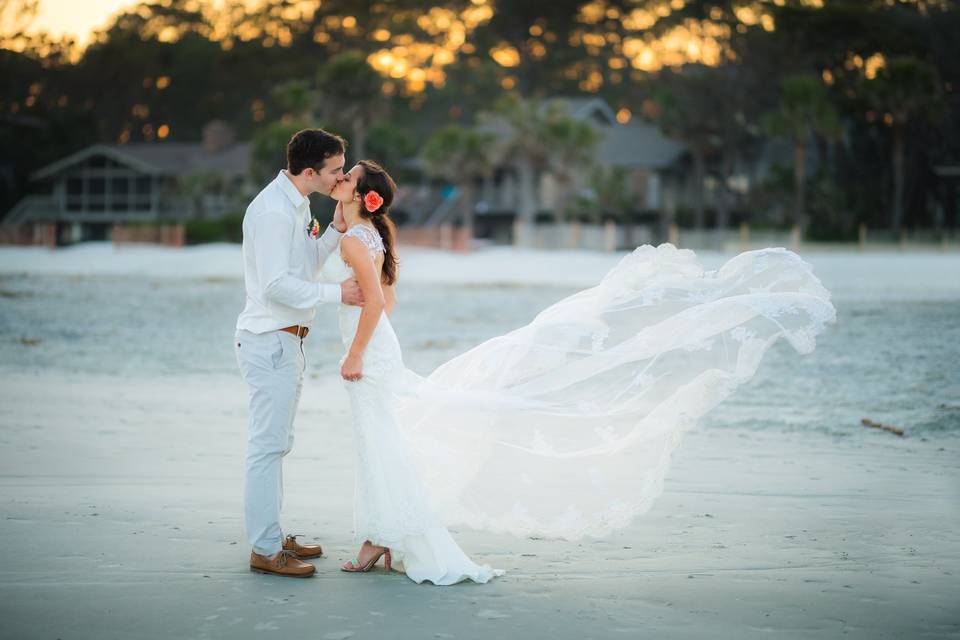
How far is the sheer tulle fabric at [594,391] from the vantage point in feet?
18.0

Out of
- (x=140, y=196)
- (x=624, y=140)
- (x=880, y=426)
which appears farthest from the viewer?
(x=140, y=196)

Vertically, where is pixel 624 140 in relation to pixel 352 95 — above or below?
below

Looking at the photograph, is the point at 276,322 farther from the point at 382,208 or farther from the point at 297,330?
the point at 382,208

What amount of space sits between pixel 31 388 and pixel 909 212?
4082 centimetres

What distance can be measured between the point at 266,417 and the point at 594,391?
1443mm

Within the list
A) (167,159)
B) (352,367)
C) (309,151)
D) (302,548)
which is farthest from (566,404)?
(167,159)

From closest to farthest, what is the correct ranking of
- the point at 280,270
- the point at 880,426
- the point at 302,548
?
the point at 280,270, the point at 302,548, the point at 880,426

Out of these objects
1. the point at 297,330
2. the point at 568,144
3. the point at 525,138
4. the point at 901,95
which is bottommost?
the point at 297,330

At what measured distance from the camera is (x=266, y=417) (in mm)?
5316

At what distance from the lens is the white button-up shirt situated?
A: 17.1 feet

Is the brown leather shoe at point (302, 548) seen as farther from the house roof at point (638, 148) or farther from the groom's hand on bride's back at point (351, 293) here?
the house roof at point (638, 148)

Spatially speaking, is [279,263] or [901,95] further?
[901,95]

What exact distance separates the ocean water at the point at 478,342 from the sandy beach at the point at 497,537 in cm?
8

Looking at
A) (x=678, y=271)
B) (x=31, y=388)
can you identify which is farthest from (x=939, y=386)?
(x=31, y=388)
